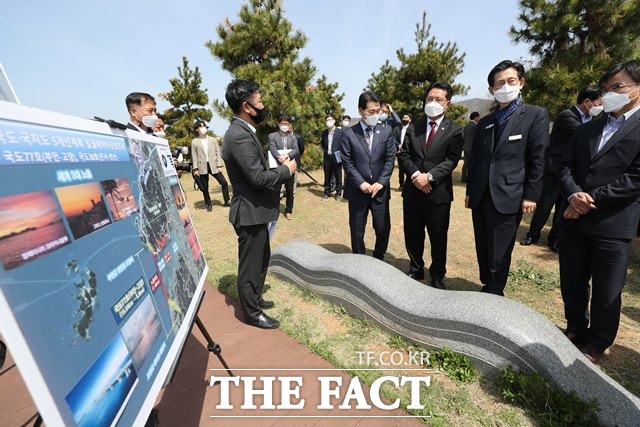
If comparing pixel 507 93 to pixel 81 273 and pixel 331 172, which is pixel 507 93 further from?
pixel 331 172

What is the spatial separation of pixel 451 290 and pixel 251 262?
6.64ft

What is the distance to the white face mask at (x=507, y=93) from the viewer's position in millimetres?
2551

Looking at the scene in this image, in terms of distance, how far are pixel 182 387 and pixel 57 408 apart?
70.4 inches

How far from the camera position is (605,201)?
207 centimetres

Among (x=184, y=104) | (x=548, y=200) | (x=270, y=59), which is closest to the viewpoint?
(x=548, y=200)

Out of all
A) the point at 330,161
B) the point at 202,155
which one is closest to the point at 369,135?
the point at 330,161

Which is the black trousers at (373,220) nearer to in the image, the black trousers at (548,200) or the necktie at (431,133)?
the necktie at (431,133)

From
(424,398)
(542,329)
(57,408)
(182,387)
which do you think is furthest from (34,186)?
(542,329)

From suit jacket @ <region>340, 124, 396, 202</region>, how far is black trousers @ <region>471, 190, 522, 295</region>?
110cm

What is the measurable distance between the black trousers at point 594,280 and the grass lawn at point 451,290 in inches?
11.4

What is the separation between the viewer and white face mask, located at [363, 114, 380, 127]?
11.4ft

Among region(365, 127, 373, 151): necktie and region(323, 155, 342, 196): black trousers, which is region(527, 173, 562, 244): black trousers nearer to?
region(365, 127, 373, 151): necktie

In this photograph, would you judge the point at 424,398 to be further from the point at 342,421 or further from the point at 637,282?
the point at 637,282

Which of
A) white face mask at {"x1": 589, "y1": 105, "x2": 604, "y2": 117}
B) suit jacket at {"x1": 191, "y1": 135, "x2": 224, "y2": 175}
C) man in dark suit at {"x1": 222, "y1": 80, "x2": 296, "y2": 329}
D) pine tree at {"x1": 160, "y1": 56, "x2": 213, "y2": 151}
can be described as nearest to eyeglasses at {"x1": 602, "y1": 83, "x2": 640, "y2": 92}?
white face mask at {"x1": 589, "y1": 105, "x2": 604, "y2": 117}
